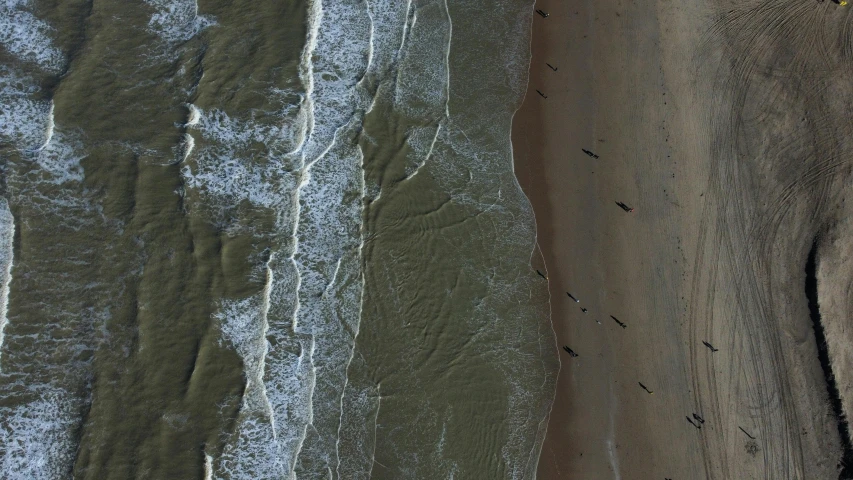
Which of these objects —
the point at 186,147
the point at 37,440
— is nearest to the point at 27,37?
the point at 186,147

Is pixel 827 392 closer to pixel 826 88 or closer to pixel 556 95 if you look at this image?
pixel 826 88

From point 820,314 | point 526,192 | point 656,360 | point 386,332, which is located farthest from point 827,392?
point 386,332

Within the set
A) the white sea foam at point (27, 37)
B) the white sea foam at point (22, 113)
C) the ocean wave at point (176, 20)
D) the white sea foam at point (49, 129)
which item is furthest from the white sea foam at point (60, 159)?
the ocean wave at point (176, 20)

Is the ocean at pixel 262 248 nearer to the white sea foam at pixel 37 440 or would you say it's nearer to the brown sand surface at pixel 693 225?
the white sea foam at pixel 37 440

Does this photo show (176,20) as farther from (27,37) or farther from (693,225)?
(693,225)

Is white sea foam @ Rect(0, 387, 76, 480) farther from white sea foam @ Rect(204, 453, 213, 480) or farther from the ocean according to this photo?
white sea foam @ Rect(204, 453, 213, 480)

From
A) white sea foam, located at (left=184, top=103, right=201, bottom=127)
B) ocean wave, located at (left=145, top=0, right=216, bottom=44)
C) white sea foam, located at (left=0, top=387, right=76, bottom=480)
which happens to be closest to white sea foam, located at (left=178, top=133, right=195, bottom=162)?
white sea foam, located at (left=184, top=103, right=201, bottom=127)
